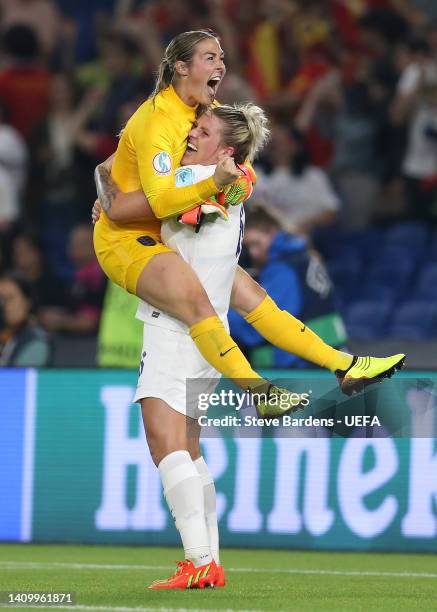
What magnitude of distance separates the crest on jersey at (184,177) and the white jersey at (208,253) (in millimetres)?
231

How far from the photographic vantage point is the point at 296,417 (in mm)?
6867

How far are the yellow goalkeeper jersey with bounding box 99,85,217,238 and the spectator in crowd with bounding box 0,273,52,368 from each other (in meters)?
3.72

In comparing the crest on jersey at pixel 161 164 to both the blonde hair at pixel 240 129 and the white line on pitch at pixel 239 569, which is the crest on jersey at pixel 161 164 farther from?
the white line on pitch at pixel 239 569

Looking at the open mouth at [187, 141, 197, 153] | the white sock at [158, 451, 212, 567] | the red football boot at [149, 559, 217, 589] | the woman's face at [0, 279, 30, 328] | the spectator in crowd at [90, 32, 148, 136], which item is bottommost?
the red football boot at [149, 559, 217, 589]

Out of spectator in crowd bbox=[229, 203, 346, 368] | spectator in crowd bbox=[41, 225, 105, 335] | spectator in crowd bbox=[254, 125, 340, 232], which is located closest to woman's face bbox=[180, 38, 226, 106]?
spectator in crowd bbox=[229, 203, 346, 368]

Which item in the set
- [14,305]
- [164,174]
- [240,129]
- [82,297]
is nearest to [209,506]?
[164,174]

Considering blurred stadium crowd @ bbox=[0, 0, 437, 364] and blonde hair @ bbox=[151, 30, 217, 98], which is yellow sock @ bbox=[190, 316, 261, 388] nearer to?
blonde hair @ bbox=[151, 30, 217, 98]

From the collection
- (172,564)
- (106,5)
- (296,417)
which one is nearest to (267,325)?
(296,417)

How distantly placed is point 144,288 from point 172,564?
2313 mm

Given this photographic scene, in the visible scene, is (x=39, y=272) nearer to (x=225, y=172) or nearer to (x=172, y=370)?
(x=172, y=370)

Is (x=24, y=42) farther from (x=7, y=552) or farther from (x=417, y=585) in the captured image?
(x=417, y=585)

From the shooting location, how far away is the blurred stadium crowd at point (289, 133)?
502 inches

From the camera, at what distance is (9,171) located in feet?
44.7

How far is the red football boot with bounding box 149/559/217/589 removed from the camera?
657cm
